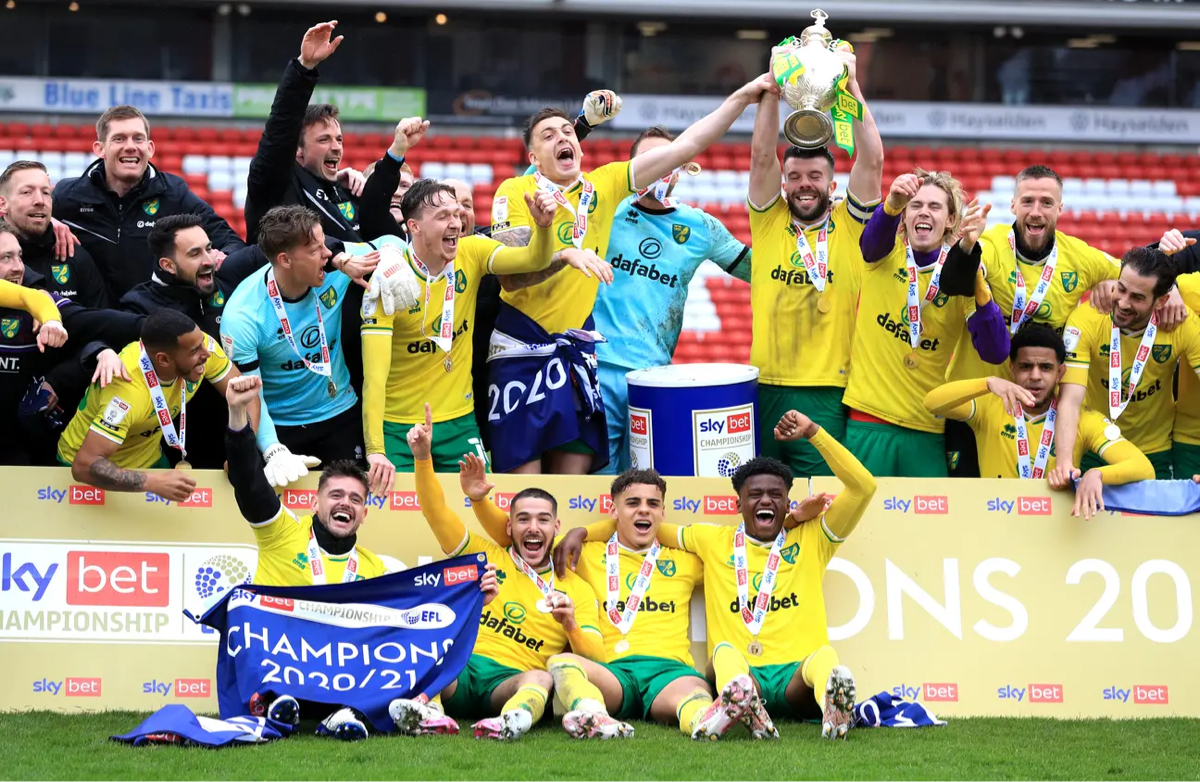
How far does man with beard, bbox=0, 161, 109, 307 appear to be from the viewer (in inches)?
273

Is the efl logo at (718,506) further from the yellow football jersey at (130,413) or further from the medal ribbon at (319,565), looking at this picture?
the yellow football jersey at (130,413)

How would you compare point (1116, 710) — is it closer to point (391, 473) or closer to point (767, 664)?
point (767, 664)

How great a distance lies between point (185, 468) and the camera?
257 inches

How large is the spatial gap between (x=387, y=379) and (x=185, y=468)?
3.15 ft

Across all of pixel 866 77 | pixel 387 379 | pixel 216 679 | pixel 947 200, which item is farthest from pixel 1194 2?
pixel 216 679

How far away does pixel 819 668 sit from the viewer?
19.2ft

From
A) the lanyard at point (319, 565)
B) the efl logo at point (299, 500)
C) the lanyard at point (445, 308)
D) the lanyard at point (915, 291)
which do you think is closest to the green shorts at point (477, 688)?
the lanyard at point (319, 565)

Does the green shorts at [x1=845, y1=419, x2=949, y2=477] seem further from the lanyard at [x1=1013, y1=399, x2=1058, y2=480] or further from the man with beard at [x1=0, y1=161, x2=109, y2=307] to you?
the man with beard at [x1=0, y1=161, x2=109, y2=307]

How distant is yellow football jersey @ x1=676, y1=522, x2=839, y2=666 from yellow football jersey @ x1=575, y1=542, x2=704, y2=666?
9 cm

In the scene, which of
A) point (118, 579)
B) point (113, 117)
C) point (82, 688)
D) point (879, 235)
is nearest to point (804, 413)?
point (879, 235)

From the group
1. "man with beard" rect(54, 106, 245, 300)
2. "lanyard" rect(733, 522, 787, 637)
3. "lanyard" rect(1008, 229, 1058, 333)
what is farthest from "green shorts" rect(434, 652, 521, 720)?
"lanyard" rect(1008, 229, 1058, 333)

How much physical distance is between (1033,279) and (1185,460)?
1.18 metres

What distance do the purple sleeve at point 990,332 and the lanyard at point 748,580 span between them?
137 cm

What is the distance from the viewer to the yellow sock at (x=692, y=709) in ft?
18.5
